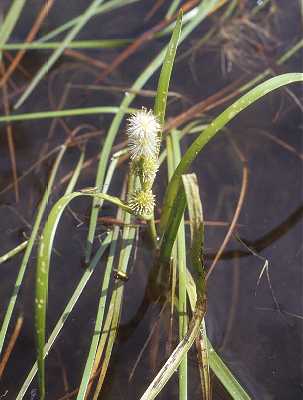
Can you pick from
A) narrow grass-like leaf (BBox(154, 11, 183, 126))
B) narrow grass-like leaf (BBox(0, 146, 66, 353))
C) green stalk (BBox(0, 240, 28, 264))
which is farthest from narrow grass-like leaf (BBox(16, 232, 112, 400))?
narrow grass-like leaf (BBox(154, 11, 183, 126))

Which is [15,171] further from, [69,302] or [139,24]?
[139,24]

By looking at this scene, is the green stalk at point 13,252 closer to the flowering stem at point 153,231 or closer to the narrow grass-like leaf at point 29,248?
the narrow grass-like leaf at point 29,248

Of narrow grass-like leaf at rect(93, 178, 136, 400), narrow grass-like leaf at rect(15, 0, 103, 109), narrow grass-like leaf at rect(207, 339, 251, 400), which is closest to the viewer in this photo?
narrow grass-like leaf at rect(207, 339, 251, 400)

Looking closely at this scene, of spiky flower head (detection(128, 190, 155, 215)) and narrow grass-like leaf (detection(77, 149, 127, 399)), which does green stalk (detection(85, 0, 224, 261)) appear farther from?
spiky flower head (detection(128, 190, 155, 215))

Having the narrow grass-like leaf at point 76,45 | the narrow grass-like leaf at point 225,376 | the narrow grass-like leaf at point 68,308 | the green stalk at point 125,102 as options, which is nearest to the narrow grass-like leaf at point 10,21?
the narrow grass-like leaf at point 76,45

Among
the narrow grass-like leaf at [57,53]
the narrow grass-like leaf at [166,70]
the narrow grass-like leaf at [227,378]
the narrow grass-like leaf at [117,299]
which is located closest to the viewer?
the narrow grass-like leaf at [166,70]

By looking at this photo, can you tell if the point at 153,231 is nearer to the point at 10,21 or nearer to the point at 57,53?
the point at 57,53

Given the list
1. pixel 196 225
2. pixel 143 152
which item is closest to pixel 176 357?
pixel 196 225
